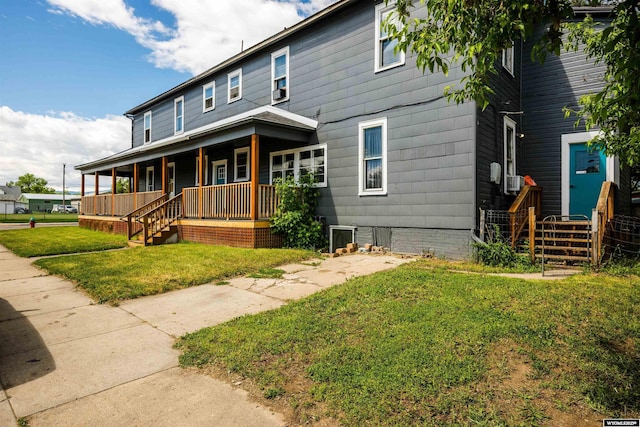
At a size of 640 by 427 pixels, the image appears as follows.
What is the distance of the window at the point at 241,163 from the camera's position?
13.7 m

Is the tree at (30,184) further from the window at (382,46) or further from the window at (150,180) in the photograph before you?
the window at (382,46)

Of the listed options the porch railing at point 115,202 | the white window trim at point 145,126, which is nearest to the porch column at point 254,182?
the porch railing at point 115,202

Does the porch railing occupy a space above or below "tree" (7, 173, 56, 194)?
below

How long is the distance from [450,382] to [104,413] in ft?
8.46

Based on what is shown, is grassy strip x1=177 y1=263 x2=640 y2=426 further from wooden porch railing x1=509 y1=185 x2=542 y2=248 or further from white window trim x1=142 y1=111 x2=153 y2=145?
white window trim x1=142 y1=111 x2=153 y2=145

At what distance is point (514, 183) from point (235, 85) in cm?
1118

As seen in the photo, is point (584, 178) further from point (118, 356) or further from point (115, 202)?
point (115, 202)

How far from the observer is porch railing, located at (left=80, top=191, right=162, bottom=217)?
14.9 m

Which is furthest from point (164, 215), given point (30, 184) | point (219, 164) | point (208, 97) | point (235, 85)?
point (30, 184)

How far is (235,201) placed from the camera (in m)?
10.6

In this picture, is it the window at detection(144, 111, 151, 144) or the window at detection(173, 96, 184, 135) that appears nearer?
the window at detection(173, 96, 184, 135)

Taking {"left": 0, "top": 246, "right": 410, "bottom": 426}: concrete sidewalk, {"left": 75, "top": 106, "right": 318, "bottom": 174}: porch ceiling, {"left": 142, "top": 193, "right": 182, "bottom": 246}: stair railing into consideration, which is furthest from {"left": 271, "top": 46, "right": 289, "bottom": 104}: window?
{"left": 0, "top": 246, "right": 410, "bottom": 426}: concrete sidewalk

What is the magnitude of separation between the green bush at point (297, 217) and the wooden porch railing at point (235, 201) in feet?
0.96

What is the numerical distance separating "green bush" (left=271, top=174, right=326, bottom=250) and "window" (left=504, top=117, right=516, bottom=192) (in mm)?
5516
